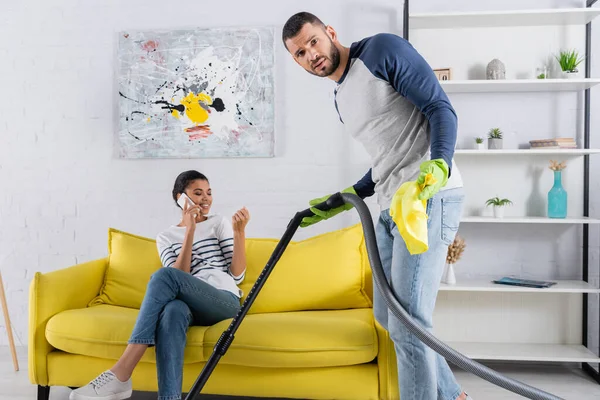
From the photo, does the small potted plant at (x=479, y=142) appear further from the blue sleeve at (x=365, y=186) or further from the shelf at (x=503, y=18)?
the blue sleeve at (x=365, y=186)

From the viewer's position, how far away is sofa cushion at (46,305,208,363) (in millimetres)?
2236

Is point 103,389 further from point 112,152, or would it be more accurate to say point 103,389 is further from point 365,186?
point 112,152

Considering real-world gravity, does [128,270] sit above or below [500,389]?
above

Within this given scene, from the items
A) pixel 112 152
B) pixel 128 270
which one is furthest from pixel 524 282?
pixel 112 152

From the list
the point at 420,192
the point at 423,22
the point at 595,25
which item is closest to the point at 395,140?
the point at 420,192

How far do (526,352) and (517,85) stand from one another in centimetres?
134

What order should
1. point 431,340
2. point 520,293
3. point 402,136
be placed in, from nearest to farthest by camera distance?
1. point 431,340
2. point 402,136
3. point 520,293

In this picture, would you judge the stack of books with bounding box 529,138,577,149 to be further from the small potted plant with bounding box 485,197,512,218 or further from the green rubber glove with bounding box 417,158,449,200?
the green rubber glove with bounding box 417,158,449,200

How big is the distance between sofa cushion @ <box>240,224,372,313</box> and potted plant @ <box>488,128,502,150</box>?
0.86 metres

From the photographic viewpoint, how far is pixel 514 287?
9.19ft

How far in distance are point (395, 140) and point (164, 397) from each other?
126 centimetres

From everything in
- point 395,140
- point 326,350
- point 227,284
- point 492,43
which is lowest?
point 326,350

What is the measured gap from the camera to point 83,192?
3.36 meters

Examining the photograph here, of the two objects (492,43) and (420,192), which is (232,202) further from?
(420,192)
